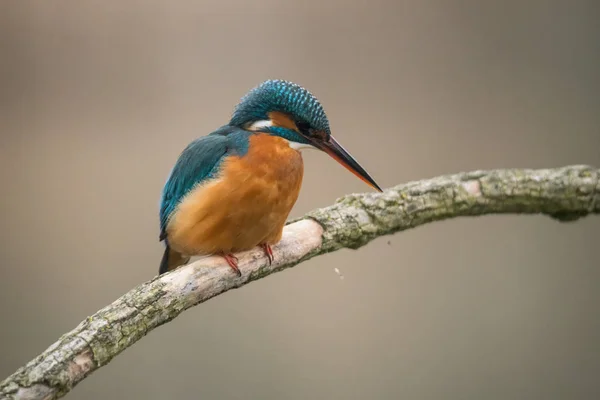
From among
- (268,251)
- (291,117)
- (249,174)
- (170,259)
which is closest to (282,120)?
(291,117)

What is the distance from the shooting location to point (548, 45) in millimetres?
2742

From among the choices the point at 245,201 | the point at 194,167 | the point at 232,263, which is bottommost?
the point at 232,263

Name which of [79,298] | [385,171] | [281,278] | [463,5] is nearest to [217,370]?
[281,278]

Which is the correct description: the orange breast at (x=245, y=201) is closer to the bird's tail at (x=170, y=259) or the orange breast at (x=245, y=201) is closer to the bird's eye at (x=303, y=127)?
the bird's eye at (x=303, y=127)

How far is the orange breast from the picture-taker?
144 centimetres

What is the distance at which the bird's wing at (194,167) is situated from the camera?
1.50 m

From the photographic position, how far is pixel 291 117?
151 cm

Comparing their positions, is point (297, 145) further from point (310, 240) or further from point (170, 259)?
point (170, 259)

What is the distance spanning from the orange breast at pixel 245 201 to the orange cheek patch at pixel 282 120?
42 mm

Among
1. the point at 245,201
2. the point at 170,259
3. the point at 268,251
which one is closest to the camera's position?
the point at 245,201

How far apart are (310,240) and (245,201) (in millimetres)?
287

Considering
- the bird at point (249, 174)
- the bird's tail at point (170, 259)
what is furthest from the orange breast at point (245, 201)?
the bird's tail at point (170, 259)

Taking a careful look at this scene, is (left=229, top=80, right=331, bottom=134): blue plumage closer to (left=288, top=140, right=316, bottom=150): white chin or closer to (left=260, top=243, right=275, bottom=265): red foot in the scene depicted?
(left=288, top=140, right=316, bottom=150): white chin

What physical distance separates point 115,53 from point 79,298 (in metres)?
1.00
